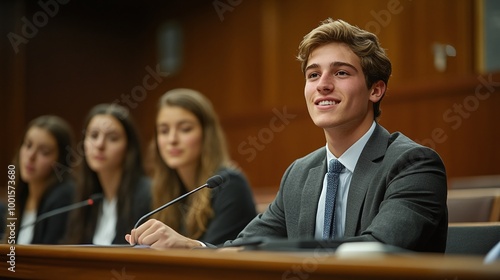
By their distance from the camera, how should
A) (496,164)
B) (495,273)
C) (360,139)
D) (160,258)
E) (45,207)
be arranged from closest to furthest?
→ (495,273), (160,258), (360,139), (45,207), (496,164)

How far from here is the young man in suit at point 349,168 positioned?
2.07 m

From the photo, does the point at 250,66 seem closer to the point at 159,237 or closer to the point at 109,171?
the point at 109,171

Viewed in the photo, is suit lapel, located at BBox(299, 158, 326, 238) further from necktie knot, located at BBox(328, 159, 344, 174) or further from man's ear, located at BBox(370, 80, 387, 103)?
man's ear, located at BBox(370, 80, 387, 103)

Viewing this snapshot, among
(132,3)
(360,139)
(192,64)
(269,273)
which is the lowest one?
(269,273)

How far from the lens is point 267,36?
6629mm

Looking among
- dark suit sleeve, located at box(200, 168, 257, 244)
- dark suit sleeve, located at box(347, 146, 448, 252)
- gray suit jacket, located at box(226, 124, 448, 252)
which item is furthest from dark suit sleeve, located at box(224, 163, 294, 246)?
dark suit sleeve, located at box(200, 168, 257, 244)

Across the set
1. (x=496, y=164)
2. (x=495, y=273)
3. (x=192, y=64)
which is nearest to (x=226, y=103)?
(x=192, y=64)

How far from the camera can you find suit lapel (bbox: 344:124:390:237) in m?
2.17

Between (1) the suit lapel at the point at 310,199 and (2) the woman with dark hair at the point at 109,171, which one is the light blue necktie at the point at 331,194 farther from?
(2) the woman with dark hair at the point at 109,171

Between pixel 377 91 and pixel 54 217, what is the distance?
2.38 m

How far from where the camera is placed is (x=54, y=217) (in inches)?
159

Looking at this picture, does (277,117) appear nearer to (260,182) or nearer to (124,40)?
(260,182)

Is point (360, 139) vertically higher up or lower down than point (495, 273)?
higher up

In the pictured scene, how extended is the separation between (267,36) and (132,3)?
2.07 meters
